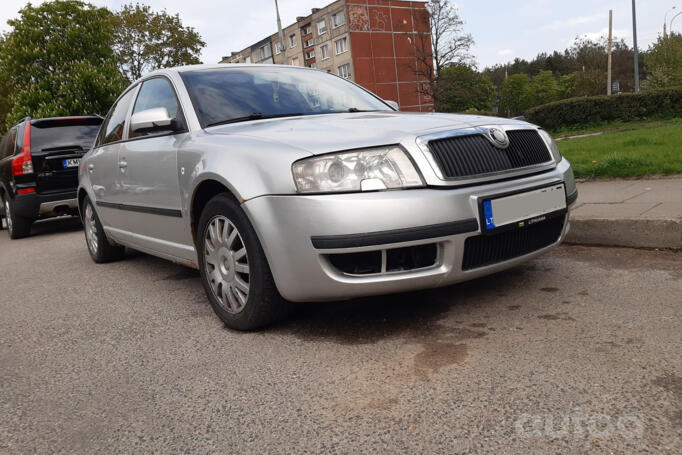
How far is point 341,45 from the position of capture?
5475 centimetres

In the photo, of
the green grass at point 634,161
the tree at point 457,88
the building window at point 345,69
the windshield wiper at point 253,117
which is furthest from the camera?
the building window at point 345,69

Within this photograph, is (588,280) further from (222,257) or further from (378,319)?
(222,257)

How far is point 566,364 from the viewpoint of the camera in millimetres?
2262

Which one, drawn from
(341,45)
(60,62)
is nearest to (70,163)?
(60,62)

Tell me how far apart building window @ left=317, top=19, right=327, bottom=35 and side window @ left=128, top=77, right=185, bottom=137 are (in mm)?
55091

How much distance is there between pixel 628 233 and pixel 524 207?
1.72 m

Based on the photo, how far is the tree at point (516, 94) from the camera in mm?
69875

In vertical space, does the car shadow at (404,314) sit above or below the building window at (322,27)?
below

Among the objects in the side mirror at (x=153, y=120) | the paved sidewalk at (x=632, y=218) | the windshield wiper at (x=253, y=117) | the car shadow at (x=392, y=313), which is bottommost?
the car shadow at (x=392, y=313)

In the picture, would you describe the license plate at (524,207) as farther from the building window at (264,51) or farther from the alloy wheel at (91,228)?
the building window at (264,51)

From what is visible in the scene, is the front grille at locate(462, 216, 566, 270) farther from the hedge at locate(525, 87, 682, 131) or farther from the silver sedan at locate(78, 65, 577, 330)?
the hedge at locate(525, 87, 682, 131)

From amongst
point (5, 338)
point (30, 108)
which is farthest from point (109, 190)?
point (30, 108)

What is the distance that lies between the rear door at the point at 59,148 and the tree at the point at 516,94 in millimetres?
66322

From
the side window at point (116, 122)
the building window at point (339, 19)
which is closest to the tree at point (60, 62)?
the side window at point (116, 122)
